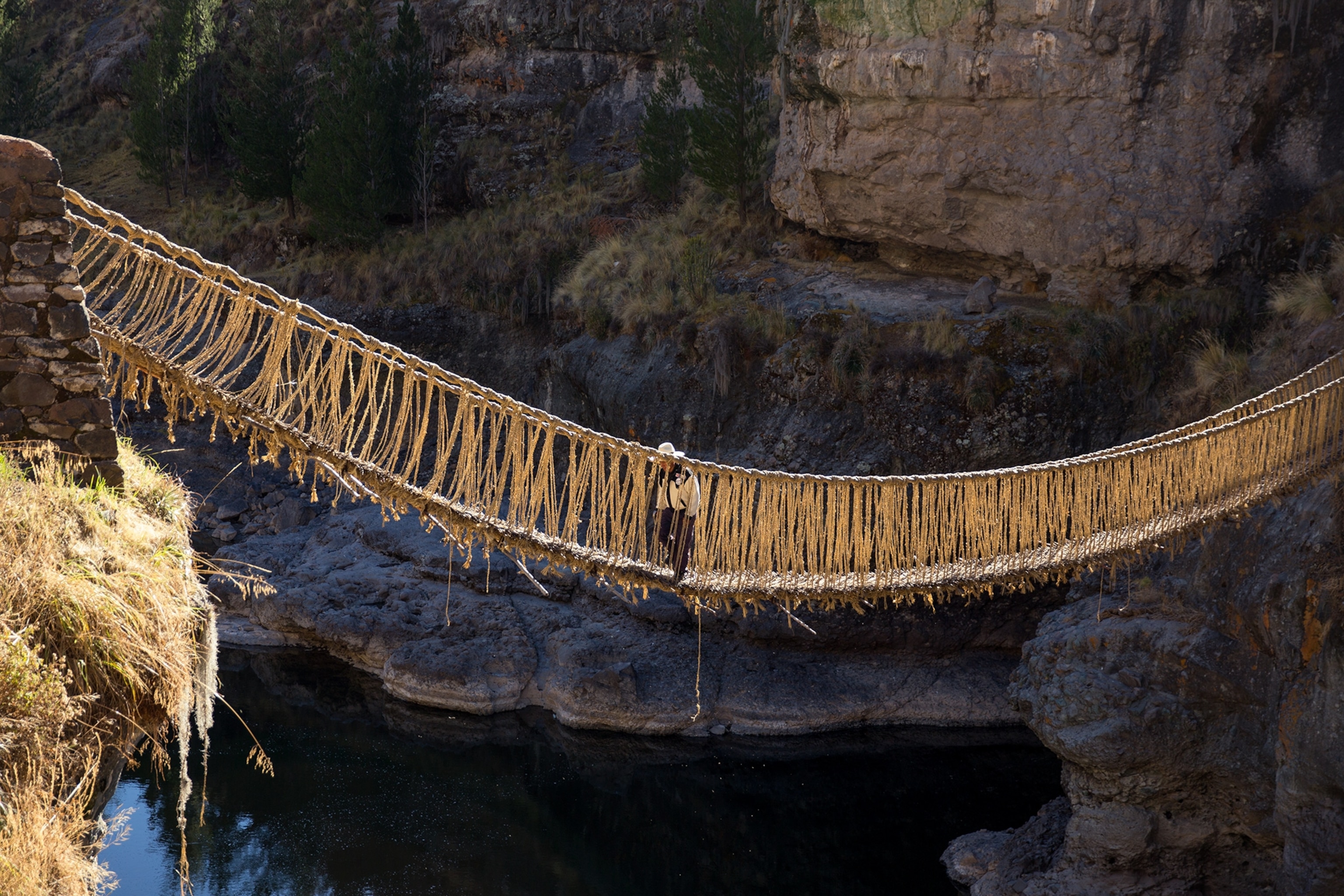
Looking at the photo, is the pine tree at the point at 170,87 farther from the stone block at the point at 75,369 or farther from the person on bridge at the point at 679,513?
the person on bridge at the point at 679,513

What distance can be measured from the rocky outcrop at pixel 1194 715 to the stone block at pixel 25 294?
18.5ft

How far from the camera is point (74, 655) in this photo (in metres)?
2.96

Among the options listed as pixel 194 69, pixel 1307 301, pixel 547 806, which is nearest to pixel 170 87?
pixel 194 69

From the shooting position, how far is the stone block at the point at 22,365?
3.71 meters

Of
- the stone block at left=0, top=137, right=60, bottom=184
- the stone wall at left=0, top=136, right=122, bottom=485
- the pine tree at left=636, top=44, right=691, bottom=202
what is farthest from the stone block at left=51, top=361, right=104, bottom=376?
the pine tree at left=636, top=44, right=691, bottom=202

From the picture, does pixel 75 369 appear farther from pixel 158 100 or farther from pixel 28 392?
pixel 158 100

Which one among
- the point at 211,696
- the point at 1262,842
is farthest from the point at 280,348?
the point at 1262,842

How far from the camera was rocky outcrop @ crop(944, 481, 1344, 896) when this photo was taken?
5832mm

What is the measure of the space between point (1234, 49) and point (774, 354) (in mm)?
4733

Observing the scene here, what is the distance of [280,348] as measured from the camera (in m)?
4.07

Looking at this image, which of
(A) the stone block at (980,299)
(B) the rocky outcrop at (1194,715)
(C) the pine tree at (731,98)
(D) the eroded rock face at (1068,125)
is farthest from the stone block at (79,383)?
(C) the pine tree at (731,98)

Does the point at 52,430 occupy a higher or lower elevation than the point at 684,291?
higher

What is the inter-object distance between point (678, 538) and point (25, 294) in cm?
259

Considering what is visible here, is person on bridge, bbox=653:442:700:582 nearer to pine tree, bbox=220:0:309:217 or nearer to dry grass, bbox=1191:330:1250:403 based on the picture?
dry grass, bbox=1191:330:1250:403
